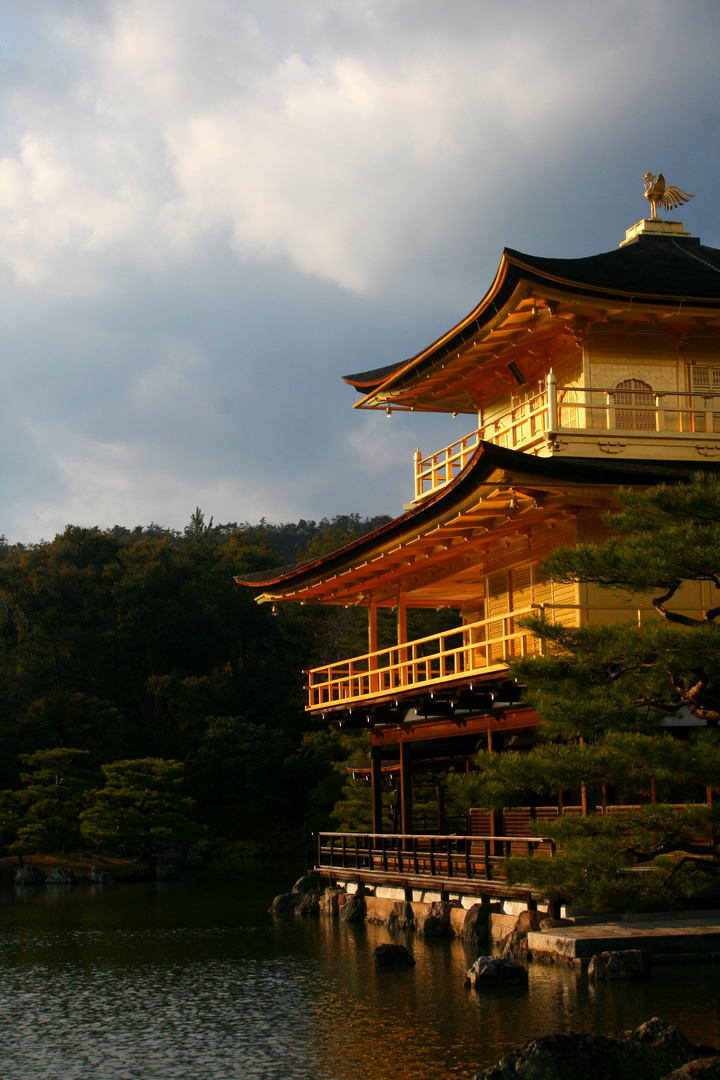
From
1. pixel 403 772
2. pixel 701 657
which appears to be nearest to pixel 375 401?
pixel 403 772

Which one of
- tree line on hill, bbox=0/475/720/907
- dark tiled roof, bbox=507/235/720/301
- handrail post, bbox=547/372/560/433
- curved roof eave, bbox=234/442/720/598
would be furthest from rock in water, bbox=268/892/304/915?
dark tiled roof, bbox=507/235/720/301

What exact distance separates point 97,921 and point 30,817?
48.0 ft

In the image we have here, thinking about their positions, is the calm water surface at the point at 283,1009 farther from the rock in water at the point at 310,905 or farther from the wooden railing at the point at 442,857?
the rock in water at the point at 310,905

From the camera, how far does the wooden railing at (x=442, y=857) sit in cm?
1634

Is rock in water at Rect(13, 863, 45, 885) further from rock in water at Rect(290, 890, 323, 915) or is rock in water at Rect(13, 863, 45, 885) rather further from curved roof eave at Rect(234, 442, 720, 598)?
curved roof eave at Rect(234, 442, 720, 598)

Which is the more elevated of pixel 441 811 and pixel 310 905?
pixel 441 811

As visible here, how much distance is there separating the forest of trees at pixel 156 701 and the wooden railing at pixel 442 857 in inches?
592

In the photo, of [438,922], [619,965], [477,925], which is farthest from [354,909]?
[619,965]

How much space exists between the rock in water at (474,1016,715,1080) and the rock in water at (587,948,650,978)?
12.8 ft

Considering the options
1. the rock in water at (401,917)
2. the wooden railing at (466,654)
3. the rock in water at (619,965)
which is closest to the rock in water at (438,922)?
the rock in water at (401,917)

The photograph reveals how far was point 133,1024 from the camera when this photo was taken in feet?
37.8

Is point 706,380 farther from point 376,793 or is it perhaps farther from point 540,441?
point 376,793

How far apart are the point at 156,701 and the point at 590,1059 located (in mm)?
46463

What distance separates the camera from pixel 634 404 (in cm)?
1767
